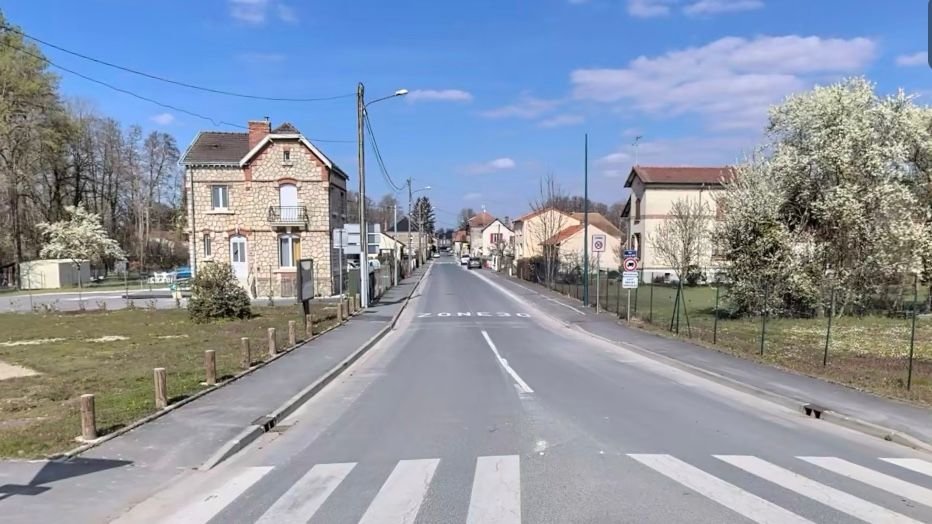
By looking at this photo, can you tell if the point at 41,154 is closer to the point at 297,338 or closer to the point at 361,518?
the point at 297,338

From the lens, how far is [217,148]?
133 ft

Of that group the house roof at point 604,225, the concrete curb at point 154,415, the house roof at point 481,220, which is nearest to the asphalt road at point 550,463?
the concrete curb at point 154,415

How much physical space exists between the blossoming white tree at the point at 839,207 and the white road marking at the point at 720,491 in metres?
21.8

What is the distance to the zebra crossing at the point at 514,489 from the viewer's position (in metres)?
5.22

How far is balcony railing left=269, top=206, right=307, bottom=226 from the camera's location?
38.9 metres

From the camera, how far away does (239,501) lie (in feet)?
18.8

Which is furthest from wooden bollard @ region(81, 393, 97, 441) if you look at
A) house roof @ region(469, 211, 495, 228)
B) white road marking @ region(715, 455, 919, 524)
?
house roof @ region(469, 211, 495, 228)

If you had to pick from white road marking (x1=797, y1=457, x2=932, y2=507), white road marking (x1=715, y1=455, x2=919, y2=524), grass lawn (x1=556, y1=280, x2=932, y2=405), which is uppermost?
white road marking (x1=715, y1=455, x2=919, y2=524)

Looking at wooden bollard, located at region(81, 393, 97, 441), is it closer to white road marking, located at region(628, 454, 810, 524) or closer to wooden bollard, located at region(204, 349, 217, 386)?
wooden bollard, located at region(204, 349, 217, 386)

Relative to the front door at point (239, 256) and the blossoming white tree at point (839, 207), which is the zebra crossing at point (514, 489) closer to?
the blossoming white tree at point (839, 207)

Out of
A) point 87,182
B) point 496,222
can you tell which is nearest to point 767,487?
point 87,182

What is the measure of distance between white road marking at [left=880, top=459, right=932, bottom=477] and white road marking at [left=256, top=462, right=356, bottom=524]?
590 cm

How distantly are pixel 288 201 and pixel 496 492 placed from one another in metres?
36.0

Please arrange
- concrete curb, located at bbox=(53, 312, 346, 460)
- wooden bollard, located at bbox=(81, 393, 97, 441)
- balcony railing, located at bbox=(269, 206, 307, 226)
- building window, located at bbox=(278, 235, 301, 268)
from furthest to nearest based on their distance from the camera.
Answer: building window, located at bbox=(278, 235, 301, 268)
balcony railing, located at bbox=(269, 206, 307, 226)
wooden bollard, located at bbox=(81, 393, 97, 441)
concrete curb, located at bbox=(53, 312, 346, 460)
